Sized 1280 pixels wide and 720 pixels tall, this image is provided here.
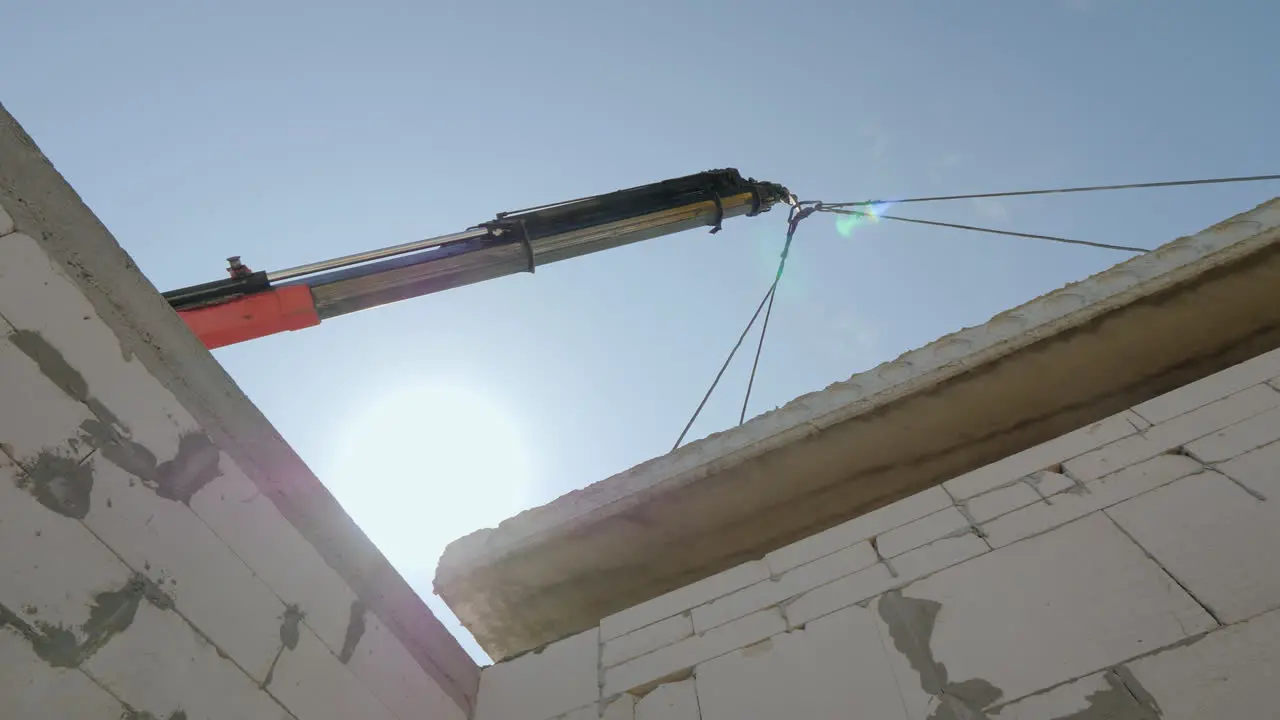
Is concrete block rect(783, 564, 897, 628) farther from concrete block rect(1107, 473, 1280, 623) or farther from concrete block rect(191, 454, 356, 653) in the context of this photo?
concrete block rect(191, 454, 356, 653)

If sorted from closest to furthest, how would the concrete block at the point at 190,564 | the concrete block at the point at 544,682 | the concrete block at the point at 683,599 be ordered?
the concrete block at the point at 190,564
the concrete block at the point at 544,682
the concrete block at the point at 683,599

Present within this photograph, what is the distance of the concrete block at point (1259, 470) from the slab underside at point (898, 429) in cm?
77

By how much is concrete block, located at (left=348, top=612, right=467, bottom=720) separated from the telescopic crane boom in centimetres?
324

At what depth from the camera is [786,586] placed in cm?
296

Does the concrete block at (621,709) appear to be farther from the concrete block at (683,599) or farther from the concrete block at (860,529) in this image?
the concrete block at (860,529)

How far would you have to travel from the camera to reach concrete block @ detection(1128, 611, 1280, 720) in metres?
1.96

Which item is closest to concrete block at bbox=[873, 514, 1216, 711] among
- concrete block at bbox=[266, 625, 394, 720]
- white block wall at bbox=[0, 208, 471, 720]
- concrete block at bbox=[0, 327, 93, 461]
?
concrete block at bbox=[266, 625, 394, 720]

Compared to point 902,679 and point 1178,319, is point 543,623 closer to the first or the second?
point 902,679

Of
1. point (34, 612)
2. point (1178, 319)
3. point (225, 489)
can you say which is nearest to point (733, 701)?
point (225, 489)

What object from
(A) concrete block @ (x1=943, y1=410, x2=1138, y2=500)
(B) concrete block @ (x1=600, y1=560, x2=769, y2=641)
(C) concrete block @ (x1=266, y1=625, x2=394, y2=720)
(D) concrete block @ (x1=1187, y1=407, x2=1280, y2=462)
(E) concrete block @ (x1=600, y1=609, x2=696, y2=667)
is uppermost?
(A) concrete block @ (x1=943, y1=410, x2=1138, y2=500)

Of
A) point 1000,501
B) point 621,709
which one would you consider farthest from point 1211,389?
point 621,709

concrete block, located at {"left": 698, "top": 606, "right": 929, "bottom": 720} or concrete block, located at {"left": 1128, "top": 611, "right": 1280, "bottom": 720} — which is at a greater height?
concrete block, located at {"left": 698, "top": 606, "right": 929, "bottom": 720}

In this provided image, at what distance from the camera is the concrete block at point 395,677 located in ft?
8.86

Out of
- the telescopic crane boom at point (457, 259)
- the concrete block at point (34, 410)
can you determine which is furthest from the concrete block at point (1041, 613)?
→ the telescopic crane boom at point (457, 259)
